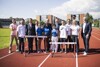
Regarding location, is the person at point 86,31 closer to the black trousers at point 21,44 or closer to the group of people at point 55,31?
the group of people at point 55,31

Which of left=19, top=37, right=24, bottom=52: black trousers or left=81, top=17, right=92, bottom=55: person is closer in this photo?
left=81, top=17, right=92, bottom=55: person

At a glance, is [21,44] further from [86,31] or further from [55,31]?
[86,31]

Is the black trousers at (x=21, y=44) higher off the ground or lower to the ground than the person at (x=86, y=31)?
lower

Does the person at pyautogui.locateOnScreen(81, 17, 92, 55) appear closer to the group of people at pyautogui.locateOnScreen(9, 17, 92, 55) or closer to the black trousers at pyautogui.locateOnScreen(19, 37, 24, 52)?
the group of people at pyautogui.locateOnScreen(9, 17, 92, 55)

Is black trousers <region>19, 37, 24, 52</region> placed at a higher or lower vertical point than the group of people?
lower

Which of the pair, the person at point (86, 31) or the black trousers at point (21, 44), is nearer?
the person at point (86, 31)

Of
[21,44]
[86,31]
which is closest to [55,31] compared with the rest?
[86,31]

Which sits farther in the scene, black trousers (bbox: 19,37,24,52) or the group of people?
black trousers (bbox: 19,37,24,52)

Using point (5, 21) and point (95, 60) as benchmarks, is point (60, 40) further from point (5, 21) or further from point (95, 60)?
point (5, 21)

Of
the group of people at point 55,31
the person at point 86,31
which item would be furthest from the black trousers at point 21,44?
the person at point 86,31

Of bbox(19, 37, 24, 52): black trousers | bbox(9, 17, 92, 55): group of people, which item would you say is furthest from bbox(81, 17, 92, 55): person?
bbox(19, 37, 24, 52): black trousers

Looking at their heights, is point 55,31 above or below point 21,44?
above

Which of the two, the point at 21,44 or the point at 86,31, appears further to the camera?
the point at 21,44

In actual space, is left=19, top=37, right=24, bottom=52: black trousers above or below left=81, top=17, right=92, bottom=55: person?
below
